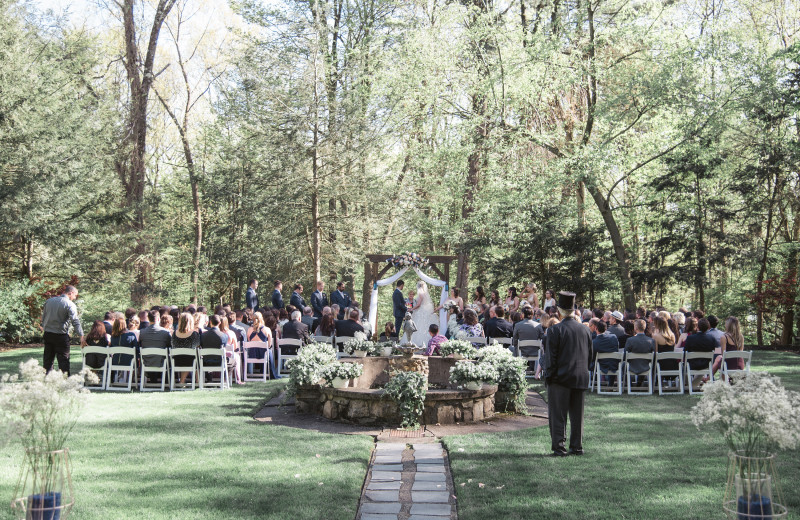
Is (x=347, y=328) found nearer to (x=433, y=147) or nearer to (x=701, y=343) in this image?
(x=701, y=343)

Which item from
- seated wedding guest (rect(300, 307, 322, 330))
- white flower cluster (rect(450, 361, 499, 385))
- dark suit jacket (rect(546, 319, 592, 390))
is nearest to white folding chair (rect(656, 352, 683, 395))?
white flower cluster (rect(450, 361, 499, 385))

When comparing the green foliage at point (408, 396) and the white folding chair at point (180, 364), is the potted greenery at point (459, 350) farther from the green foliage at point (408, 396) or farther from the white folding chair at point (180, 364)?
the white folding chair at point (180, 364)

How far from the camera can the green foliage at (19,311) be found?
16.9 meters

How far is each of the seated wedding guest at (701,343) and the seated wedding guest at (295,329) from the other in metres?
6.64

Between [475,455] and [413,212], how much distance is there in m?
17.8

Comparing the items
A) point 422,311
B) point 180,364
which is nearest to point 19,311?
point 180,364

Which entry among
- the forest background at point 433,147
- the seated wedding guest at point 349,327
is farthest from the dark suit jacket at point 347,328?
the forest background at point 433,147

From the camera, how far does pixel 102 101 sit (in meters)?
22.6

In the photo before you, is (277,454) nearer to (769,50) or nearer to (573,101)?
(573,101)

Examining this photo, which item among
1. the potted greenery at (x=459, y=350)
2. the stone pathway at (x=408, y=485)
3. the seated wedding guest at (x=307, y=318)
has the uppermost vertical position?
the seated wedding guest at (x=307, y=318)

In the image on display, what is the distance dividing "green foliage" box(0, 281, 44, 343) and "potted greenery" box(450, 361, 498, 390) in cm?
1259

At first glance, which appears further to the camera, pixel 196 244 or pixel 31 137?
pixel 196 244

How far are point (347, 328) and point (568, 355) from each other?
22.6 ft

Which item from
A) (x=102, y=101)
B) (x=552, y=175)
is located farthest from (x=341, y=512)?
(x=102, y=101)
